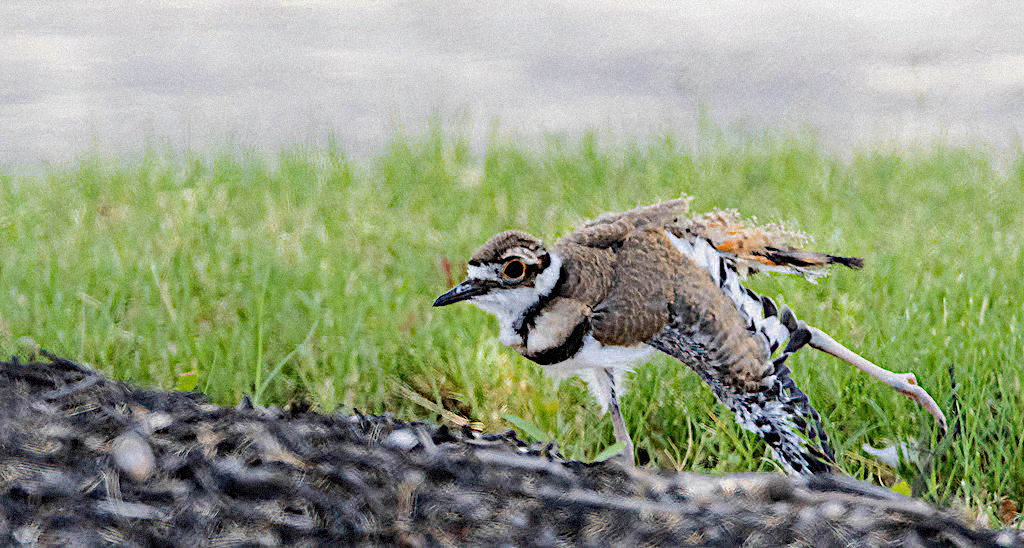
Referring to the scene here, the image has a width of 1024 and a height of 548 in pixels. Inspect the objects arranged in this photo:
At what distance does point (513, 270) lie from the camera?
2.71 meters

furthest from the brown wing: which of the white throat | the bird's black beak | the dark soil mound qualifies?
the dark soil mound

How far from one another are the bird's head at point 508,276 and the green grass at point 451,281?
0.38 m

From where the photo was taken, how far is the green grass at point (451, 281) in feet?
11.7

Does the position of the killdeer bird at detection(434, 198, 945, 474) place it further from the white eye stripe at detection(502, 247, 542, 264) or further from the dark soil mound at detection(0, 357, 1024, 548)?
the dark soil mound at detection(0, 357, 1024, 548)

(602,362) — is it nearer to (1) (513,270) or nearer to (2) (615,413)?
(2) (615,413)

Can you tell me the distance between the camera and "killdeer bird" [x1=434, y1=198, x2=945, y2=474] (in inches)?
112

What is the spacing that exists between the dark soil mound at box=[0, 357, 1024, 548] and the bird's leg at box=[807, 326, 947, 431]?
84 cm

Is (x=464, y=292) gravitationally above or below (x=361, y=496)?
above

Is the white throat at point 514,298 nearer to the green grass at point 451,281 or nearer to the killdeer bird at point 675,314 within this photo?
the killdeer bird at point 675,314

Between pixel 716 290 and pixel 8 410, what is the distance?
84.6 inches

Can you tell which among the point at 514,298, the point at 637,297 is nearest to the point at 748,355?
the point at 637,297

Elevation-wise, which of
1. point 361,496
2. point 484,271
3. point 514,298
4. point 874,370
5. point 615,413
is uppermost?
point 484,271

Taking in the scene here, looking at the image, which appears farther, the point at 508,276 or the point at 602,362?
the point at 602,362

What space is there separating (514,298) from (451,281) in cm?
138
